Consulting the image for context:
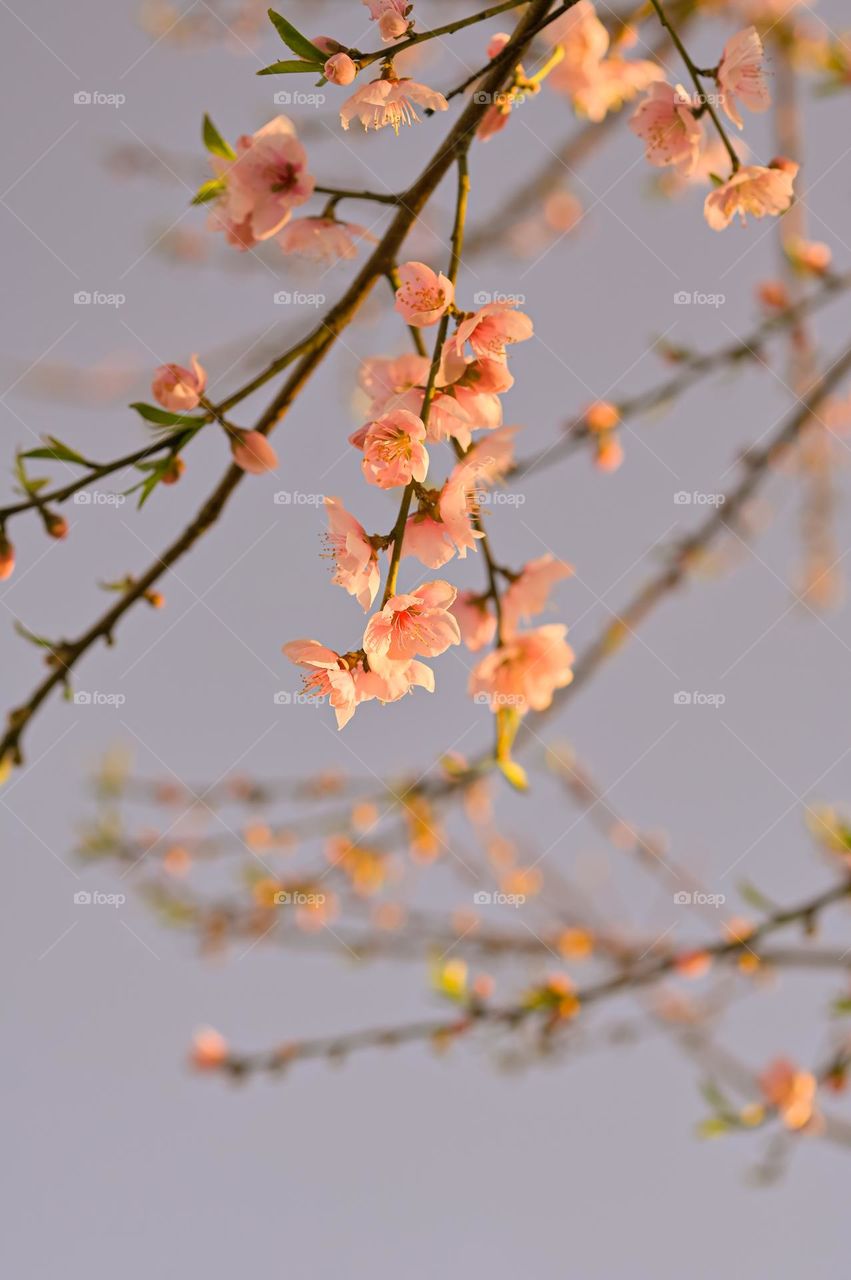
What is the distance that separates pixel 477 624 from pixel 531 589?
0.35 feet

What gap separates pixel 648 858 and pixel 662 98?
2.56 metres

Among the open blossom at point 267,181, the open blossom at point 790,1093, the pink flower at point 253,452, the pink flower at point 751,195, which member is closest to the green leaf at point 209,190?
the open blossom at point 267,181

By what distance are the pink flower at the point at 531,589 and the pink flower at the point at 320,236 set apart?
51cm

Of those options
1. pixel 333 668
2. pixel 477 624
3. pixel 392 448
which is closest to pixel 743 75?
pixel 392 448

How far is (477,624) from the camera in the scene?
58.0 inches

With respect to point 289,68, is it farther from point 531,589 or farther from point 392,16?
point 531,589

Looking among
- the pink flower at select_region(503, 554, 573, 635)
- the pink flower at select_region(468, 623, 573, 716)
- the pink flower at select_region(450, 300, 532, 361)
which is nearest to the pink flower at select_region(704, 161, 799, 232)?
the pink flower at select_region(450, 300, 532, 361)

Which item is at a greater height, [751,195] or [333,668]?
[751,195]

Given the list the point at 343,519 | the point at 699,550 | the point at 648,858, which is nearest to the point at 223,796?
the point at 648,858

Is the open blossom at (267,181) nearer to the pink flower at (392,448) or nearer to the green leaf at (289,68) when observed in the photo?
the green leaf at (289,68)

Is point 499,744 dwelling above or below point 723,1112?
above

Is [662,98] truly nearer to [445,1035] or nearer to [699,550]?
[699,550]

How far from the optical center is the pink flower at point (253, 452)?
116 cm

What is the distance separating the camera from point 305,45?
1.00 m
